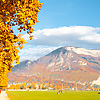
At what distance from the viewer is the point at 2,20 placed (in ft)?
39.9

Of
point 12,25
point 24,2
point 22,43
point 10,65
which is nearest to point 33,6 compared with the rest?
point 24,2

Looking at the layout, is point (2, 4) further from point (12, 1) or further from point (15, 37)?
point (15, 37)

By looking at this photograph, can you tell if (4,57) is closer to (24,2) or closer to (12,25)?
(12,25)

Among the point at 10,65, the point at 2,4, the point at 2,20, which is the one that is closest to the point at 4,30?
the point at 2,20

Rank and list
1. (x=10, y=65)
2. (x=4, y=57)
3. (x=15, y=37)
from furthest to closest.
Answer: (x=10, y=65), (x=4, y=57), (x=15, y=37)

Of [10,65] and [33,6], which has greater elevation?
[33,6]

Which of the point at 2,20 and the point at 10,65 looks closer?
the point at 2,20

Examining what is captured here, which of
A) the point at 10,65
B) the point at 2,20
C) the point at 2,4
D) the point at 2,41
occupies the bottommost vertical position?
the point at 10,65

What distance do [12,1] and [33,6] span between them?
1.22m

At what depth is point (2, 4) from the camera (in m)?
11.8

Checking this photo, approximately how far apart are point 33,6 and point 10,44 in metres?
2.59

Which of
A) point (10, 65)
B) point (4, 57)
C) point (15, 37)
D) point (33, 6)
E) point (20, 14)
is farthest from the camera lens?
point (10, 65)

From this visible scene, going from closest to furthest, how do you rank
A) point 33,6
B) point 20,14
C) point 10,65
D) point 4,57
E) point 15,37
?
point 20,14
point 33,6
point 15,37
point 4,57
point 10,65

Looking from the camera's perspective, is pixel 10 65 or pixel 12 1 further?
pixel 10 65
